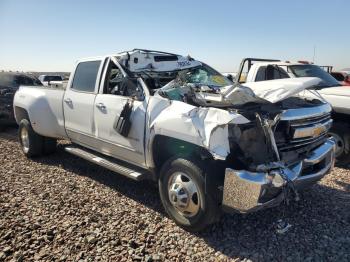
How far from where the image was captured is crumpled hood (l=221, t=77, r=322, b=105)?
353 centimetres

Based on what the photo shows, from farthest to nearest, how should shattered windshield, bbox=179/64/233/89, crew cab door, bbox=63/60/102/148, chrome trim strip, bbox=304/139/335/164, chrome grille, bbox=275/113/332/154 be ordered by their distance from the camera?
1. crew cab door, bbox=63/60/102/148
2. shattered windshield, bbox=179/64/233/89
3. chrome trim strip, bbox=304/139/335/164
4. chrome grille, bbox=275/113/332/154

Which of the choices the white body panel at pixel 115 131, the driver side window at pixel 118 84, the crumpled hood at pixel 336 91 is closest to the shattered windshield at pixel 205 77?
the driver side window at pixel 118 84

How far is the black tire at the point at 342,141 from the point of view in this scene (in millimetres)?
6094

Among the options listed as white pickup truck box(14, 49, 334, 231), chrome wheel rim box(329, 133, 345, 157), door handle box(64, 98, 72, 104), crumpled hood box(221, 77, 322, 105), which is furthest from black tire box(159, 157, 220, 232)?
chrome wheel rim box(329, 133, 345, 157)

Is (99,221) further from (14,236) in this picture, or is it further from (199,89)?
(199,89)

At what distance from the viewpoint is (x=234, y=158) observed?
3529 millimetres

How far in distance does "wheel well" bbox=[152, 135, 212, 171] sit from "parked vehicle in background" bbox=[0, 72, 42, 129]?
278 inches

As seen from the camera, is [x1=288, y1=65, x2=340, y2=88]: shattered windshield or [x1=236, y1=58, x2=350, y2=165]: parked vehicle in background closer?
[x1=236, y1=58, x2=350, y2=165]: parked vehicle in background

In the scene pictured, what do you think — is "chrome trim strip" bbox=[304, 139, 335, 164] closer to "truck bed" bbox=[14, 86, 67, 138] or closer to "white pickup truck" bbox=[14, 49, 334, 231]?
"white pickup truck" bbox=[14, 49, 334, 231]

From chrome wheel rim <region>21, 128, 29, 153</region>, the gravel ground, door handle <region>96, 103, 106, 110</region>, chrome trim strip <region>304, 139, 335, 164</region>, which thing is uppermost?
door handle <region>96, 103, 106, 110</region>

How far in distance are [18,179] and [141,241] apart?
3075mm

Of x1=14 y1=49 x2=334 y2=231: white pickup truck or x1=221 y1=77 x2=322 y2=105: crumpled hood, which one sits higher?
x1=221 y1=77 x2=322 y2=105: crumpled hood

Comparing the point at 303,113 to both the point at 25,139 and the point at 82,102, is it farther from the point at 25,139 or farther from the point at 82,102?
the point at 25,139

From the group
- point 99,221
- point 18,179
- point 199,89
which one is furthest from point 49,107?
point 199,89
